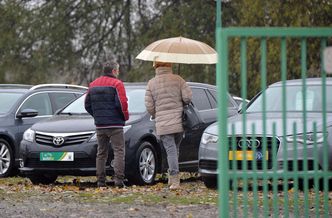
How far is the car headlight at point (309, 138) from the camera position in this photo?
280 inches

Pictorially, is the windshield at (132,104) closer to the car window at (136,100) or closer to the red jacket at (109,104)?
the car window at (136,100)

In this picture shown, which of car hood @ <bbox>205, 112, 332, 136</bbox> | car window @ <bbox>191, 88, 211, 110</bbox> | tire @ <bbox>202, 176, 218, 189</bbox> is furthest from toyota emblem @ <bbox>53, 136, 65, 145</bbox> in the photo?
car hood @ <bbox>205, 112, 332, 136</bbox>

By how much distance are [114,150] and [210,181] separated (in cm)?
137

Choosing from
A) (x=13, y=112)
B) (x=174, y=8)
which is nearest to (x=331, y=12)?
(x=174, y=8)

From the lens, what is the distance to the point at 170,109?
1346 cm

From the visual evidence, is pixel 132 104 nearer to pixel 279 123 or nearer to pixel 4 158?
pixel 4 158

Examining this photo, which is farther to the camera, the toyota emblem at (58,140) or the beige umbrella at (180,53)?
the toyota emblem at (58,140)

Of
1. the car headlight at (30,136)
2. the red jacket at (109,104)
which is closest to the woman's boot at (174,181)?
the red jacket at (109,104)

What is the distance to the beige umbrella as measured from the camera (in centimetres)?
1390

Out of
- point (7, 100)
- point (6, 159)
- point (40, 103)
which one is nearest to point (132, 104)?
point (6, 159)

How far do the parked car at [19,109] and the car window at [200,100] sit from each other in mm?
2719

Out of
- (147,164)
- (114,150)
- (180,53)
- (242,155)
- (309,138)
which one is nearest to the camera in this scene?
(242,155)

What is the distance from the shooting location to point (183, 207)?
1102cm

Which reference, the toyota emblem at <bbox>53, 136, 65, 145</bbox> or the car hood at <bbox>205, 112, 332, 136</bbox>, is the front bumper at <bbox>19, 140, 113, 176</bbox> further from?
the car hood at <bbox>205, 112, 332, 136</bbox>
